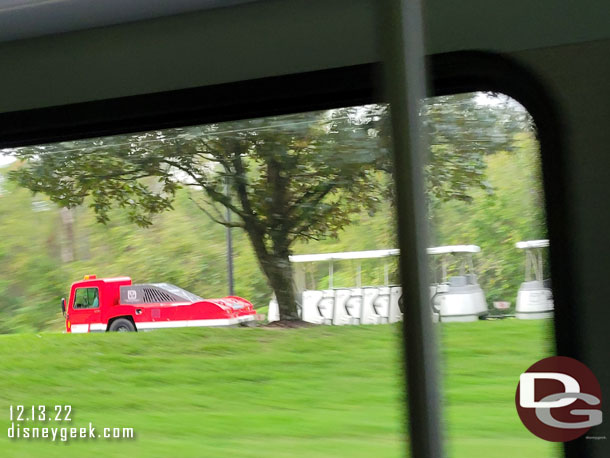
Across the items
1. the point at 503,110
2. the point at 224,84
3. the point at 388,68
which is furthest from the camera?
the point at 224,84

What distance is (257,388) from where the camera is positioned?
1.89m

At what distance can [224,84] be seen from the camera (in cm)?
160

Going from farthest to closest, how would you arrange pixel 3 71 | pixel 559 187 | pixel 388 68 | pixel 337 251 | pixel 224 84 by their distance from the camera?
pixel 337 251, pixel 3 71, pixel 224 84, pixel 559 187, pixel 388 68

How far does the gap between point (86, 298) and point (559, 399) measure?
1435mm

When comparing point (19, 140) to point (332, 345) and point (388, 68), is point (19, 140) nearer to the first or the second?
point (332, 345)

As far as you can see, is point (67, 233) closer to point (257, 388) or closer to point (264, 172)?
point (264, 172)

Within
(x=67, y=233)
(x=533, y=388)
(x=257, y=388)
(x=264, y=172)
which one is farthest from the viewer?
(x=67, y=233)

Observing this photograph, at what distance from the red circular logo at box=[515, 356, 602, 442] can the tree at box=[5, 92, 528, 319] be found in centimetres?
51

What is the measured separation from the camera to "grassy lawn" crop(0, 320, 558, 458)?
161cm

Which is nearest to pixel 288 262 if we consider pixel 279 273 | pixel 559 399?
pixel 279 273

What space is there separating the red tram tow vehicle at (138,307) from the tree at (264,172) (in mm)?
185

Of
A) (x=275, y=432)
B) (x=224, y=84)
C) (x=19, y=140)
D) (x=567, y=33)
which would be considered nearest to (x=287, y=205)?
(x=224, y=84)

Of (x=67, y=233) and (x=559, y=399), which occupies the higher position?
(x=67, y=233)

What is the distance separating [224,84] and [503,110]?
Result: 0.67 m
